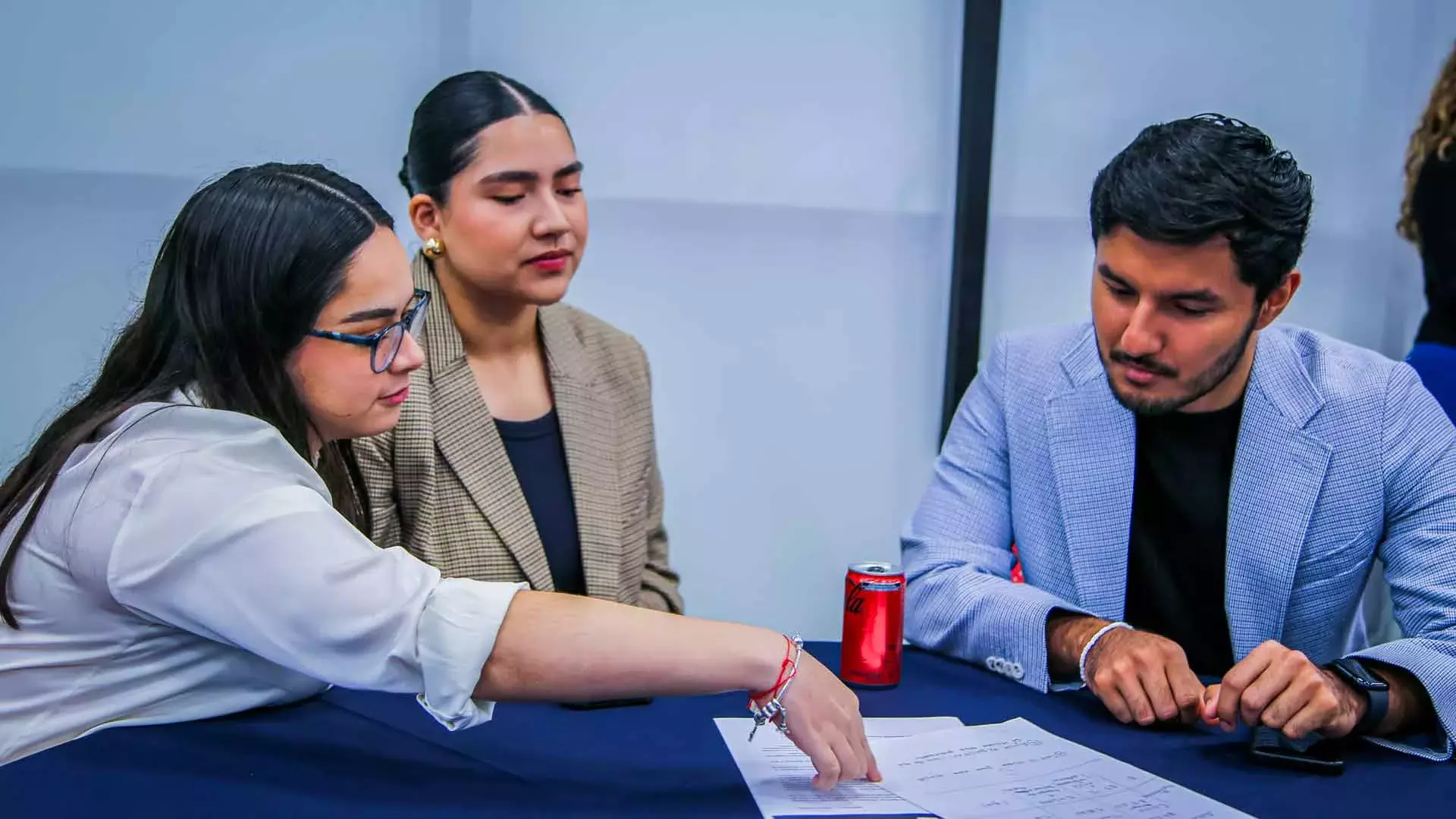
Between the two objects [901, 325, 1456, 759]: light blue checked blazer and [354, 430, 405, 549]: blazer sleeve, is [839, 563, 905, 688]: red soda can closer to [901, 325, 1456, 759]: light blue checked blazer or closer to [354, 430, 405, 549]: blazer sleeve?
[901, 325, 1456, 759]: light blue checked blazer

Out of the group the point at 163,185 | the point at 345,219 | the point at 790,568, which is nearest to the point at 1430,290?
the point at 790,568

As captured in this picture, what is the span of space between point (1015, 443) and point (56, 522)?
1.26m

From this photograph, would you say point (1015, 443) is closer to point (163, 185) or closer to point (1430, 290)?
point (1430, 290)

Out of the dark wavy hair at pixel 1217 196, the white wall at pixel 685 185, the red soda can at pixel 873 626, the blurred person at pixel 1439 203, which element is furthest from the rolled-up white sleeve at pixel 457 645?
the blurred person at pixel 1439 203

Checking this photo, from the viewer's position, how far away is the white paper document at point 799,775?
0.99 m

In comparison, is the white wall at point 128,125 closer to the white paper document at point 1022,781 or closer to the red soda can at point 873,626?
the red soda can at point 873,626

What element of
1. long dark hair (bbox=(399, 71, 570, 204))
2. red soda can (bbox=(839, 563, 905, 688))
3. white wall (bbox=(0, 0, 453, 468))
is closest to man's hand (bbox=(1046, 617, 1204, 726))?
red soda can (bbox=(839, 563, 905, 688))

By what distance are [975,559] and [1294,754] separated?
555 mm

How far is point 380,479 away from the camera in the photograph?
183 centimetres

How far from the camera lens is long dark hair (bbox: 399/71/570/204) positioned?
1.94 m

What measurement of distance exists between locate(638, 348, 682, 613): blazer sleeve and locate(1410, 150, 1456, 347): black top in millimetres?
1600

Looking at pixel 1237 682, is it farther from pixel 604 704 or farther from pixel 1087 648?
pixel 604 704

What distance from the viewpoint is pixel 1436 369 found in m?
1.87

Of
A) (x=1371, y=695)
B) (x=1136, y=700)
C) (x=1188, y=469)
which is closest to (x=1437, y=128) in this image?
(x=1188, y=469)
